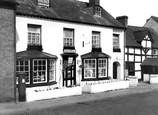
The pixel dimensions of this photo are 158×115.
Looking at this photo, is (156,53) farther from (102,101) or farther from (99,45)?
(102,101)

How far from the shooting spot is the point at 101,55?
2052 centimetres

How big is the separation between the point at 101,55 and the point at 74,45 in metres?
3.07

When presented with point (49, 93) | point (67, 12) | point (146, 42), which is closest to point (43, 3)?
point (67, 12)

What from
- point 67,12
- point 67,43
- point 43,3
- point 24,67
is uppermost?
point 43,3

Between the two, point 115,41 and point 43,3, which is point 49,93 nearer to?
point 43,3

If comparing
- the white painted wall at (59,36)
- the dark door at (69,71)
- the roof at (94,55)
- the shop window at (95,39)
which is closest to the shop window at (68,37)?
the white painted wall at (59,36)

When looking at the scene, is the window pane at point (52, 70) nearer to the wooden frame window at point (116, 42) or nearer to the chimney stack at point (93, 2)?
the wooden frame window at point (116, 42)

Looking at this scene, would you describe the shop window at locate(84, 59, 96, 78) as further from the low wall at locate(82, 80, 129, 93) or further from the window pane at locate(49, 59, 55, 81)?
the window pane at locate(49, 59, 55, 81)

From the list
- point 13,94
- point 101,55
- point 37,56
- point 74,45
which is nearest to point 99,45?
point 101,55

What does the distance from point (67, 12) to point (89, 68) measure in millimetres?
5562

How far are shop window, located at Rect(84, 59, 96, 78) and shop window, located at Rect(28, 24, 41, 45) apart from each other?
5.18 metres

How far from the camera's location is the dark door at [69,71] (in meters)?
18.3

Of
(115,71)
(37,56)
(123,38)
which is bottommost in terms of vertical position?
(115,71)

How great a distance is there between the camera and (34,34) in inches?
656
